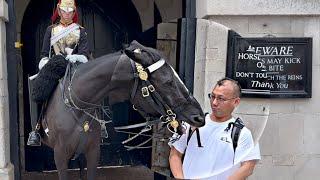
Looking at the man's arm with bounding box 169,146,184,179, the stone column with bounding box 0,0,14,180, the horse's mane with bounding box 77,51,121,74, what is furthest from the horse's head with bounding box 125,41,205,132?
the stone column with bounding box 0,0,14,180

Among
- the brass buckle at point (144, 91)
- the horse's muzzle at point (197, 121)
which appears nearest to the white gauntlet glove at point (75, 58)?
the brass buckle at point (144, 91)

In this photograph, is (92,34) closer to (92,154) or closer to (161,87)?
(92,154)

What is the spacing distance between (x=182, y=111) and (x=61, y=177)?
1.37m

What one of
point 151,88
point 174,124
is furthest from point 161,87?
point 174,124

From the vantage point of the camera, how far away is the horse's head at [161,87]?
4000 millimetres

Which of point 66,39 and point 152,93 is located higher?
point 66,39

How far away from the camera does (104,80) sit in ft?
14.0

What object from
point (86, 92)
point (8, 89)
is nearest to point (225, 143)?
point (86, 92)

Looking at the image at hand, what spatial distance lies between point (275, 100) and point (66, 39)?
256 centimetres

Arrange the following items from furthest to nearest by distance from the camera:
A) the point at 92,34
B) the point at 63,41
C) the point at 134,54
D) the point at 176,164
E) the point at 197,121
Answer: the point at 92,34, the point at 63,41, the point at 134,54, the point at 197,121, the point at 176,164

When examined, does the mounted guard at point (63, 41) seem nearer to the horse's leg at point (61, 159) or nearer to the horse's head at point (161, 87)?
the horse's leg at point (61, 159)

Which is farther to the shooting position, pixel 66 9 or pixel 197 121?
pixel 66 9

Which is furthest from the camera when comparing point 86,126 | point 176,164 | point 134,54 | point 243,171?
point 86,126

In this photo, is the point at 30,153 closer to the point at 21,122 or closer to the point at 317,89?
the point at 21,122
